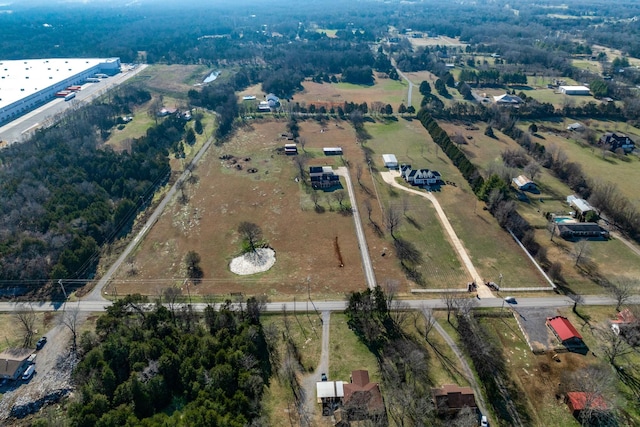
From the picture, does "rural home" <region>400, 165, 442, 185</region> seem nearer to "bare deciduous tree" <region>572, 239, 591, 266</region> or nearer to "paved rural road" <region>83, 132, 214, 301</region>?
"bare deciduous tree" <region>572, 239, 591, 266</region>

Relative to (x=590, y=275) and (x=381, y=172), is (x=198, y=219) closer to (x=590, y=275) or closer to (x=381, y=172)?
(x=381, y=172)

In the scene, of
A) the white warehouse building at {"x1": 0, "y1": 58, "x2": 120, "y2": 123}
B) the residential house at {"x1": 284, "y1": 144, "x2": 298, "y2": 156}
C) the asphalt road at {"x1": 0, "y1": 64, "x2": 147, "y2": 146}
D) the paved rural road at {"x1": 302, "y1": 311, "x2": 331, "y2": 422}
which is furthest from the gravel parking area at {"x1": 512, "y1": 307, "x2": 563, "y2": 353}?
the white warehouse building at {"x1": 0, "y1": 58, "x2": 120, "y2": 123}

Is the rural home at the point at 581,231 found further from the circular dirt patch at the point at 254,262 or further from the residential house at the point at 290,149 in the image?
the residential house at the point at 290,149

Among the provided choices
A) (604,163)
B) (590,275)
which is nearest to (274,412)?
(590,275)

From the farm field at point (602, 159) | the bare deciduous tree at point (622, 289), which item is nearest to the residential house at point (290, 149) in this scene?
the farm field at point (602, 159)

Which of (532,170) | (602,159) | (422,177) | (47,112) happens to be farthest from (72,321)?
(602,159)
